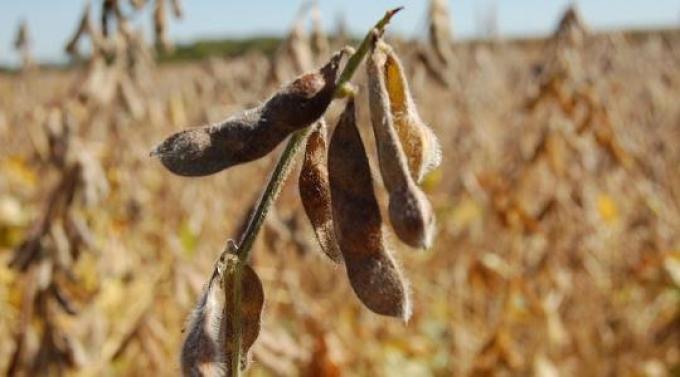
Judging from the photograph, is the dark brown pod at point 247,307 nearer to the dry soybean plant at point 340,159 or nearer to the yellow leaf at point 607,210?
the dry soybean plant at point 340,159

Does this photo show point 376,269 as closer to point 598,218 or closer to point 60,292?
point 60,292

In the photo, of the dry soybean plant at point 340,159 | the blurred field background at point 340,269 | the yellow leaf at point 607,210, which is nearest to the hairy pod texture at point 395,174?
the dry soybean plant at point 340,159

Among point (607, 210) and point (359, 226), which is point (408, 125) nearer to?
point (359, 226)

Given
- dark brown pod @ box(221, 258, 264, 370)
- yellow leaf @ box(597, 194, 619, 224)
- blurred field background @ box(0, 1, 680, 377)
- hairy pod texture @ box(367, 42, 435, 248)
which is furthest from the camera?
yellow leaf @ box(597, 194, 619, 224)

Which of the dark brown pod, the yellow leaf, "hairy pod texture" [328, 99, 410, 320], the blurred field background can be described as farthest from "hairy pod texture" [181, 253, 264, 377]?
the yellow leaf

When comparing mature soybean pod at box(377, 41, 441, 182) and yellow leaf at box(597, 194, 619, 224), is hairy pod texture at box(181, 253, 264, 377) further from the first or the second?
yellow leaf at box(597, 194, 619, 224)

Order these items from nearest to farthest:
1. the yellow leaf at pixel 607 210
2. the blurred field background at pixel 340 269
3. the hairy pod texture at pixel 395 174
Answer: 1. the hairy pod texture at pixel 395 174
2. the blurred field background at pixel 340 269
3. the yellow leaf at pixel 607 210
